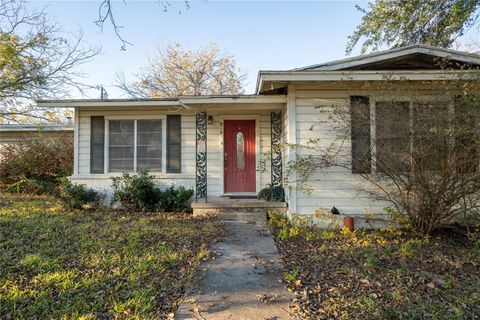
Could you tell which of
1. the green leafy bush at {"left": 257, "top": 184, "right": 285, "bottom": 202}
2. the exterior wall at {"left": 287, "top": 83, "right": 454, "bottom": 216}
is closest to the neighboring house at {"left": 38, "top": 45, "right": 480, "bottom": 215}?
the green leafy bush at {"left": 257, "top": 184, "right": 285, "bottom": 202}

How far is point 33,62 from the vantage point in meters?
11.7

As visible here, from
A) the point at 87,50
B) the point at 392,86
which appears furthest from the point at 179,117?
the point at 87,50

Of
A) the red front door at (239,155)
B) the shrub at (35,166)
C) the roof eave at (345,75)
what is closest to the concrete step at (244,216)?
the red front door at (239,155)

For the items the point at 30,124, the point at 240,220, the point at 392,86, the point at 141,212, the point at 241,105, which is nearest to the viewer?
the point at 392,86

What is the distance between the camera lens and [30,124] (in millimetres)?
12398

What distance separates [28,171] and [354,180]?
35.7 feet

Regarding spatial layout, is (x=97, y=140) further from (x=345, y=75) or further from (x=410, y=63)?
(x=410, y=63)

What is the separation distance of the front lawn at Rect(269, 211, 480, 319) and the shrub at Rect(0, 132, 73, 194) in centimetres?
890

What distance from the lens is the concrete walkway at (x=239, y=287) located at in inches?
106

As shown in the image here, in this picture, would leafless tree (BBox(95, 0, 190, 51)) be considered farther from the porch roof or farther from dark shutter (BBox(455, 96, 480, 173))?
dark shutter (BBox(455, 96, 480, 173))

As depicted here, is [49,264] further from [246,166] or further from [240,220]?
[246,166]

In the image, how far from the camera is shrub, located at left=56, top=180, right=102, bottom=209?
7426 millimetres

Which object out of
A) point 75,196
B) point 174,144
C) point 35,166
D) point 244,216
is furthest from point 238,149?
point 35,166

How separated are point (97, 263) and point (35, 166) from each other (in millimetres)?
8794
